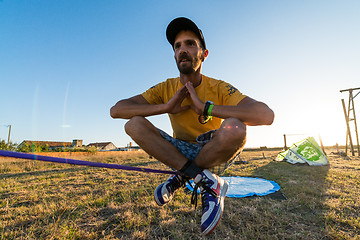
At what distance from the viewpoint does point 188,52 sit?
2.55 meters

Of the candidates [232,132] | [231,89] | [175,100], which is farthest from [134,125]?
[231,89]

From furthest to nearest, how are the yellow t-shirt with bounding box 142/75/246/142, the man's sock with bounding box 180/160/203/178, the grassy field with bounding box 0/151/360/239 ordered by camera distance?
the yellow t-shirt with bounding box 142/75/246/142, the grassy field with bounding box 0/151/360/239, the man's sock with bounding box 180/160/203/178

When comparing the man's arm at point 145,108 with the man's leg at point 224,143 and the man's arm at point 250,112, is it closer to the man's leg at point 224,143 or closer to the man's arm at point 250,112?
the man's arm at point 250,112

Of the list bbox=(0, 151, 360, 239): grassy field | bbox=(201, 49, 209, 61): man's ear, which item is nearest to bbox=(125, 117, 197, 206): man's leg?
bbox=(0, 151, 360, 239): grassy field

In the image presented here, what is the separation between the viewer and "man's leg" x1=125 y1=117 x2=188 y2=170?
2.09 m

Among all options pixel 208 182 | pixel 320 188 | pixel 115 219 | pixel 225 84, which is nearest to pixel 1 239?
pixel 115 219

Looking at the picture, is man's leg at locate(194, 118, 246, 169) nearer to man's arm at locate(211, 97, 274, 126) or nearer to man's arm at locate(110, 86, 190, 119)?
man's arm at locate(211, 97, 274, 126)

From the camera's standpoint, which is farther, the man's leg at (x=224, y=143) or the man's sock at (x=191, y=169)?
the man's sock at (x=191, y=169)

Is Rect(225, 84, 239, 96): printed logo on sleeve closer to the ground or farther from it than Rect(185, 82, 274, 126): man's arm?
farther from it

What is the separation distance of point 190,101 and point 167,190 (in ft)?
4.54

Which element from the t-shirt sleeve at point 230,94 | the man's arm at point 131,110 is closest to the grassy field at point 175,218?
the man's arm at point 131,110

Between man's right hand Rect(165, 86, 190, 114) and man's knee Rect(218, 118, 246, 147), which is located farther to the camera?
man's right hand Rect(165, 86, 190, 114)

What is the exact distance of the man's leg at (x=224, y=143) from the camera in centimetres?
182

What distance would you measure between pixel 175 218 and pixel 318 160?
29.9 feet
